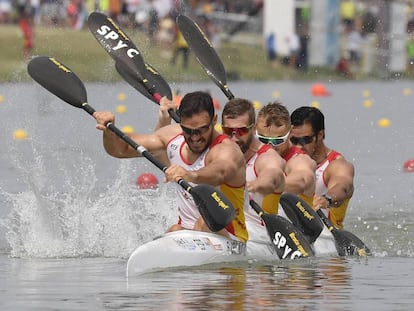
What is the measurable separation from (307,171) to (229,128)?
3.09ft

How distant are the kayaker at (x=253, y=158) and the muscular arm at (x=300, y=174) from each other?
0.16m

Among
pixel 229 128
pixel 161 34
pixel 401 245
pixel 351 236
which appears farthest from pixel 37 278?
pixel 161 34

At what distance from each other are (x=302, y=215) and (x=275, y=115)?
80 centimetres

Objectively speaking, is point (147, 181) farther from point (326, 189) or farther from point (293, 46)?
point (293, 46)

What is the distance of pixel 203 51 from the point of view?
1409 centimetres

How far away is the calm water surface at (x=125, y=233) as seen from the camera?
9.73 metres

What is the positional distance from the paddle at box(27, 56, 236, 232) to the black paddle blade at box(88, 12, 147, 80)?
952mm

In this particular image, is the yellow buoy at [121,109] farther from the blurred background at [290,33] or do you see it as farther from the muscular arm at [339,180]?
the muscular arm at [339,180]

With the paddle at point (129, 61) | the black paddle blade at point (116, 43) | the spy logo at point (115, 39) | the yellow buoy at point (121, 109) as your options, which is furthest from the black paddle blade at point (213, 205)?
the yellow buoy at point (121, 109)

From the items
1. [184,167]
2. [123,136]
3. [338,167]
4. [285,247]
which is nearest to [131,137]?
[123,136]

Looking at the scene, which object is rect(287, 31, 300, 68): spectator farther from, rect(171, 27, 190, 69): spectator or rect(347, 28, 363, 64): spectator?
rect(171, 27, 190, 69): spectator

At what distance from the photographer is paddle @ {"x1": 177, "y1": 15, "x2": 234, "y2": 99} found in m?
14.0

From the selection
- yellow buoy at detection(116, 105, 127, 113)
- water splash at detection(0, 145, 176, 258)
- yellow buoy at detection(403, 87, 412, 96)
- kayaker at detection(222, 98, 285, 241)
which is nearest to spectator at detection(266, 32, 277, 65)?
yellow buoy at detection(403, 87, 412, 96)

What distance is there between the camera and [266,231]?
11758 mm
